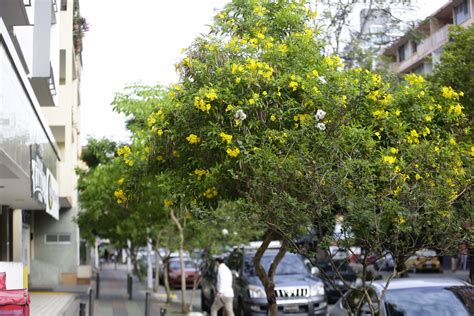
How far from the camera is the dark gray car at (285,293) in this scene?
1755 centimetres

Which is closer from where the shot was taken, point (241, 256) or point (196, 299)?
point (241, 256)

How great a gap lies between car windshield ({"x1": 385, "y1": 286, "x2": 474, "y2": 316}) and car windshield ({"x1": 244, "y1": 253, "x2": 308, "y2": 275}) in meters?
9.06

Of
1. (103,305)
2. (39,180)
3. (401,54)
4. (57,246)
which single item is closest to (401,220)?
(39,180)

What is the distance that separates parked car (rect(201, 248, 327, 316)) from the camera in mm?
17547

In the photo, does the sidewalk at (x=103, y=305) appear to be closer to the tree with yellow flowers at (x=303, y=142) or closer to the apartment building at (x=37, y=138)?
the apartment building at (x=37, y=138)

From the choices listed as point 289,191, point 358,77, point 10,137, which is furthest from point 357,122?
point 10,137

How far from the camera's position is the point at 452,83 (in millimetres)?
17781

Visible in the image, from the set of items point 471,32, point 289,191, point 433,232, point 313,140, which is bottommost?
point 433,232

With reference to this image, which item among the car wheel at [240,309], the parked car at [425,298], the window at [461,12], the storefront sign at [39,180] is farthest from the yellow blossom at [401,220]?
the window at [461,12]

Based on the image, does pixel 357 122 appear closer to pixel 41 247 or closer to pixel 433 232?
pixel 433 232

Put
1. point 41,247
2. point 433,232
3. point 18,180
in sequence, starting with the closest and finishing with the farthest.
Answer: point 433,232
point 18,180
point 41,247

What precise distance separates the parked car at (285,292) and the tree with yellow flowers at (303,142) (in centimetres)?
547

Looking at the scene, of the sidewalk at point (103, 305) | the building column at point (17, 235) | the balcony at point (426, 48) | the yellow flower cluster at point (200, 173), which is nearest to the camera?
the yellow flower cluster at point (200, 173)

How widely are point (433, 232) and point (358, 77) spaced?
3.31 m
